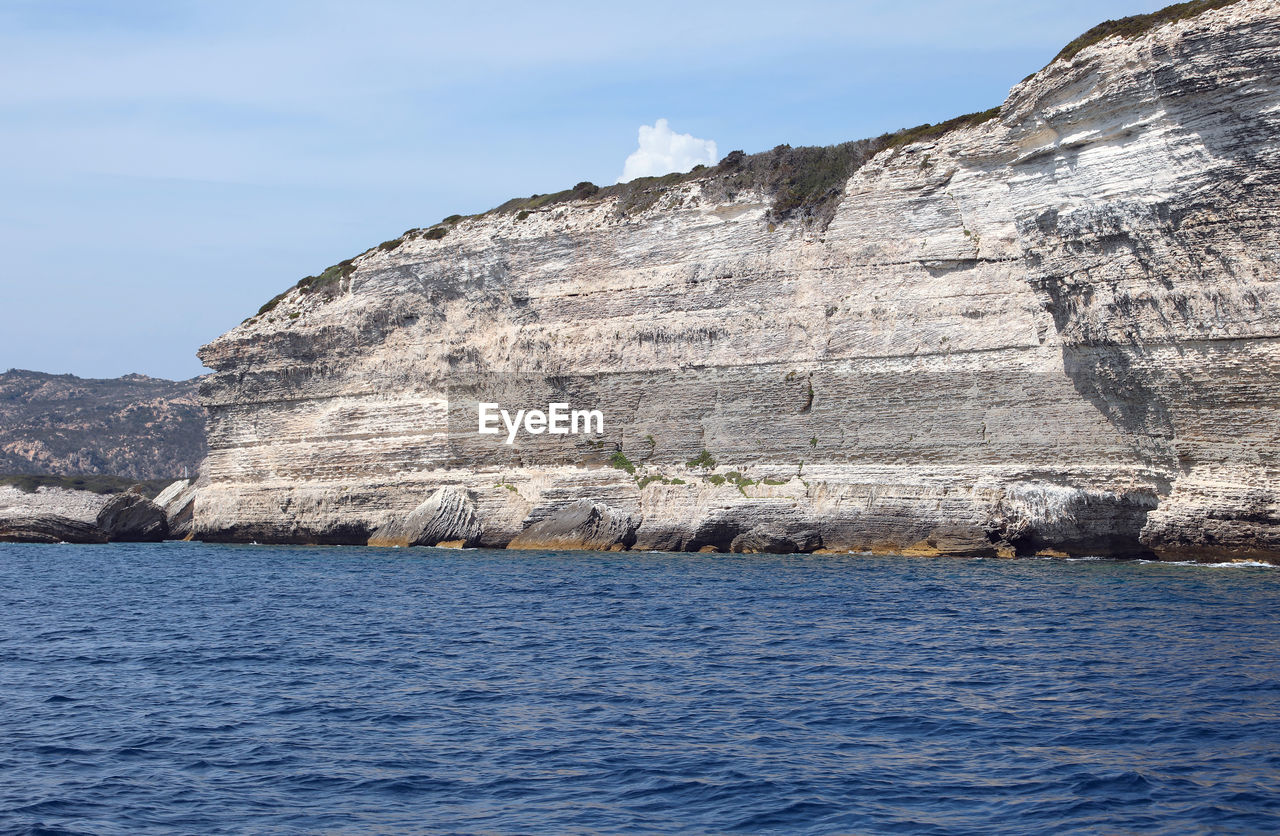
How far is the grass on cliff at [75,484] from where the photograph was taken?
4931 centimetres

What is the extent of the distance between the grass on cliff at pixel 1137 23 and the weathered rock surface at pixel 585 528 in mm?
16198

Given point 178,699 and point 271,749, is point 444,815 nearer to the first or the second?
point 271,749

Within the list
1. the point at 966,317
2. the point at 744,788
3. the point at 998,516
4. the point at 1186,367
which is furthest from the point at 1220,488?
the point at 744,788

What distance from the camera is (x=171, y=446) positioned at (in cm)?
10019

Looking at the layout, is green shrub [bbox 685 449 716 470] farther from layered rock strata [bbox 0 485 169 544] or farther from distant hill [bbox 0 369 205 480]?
distant hill [bbox 0 369 205 480]

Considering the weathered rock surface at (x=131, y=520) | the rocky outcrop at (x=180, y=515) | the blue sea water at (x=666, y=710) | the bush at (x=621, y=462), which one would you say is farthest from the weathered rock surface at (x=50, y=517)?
the blue sea water at (x=666, y=710)

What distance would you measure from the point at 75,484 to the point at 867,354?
157 feet

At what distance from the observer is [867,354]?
28.9m

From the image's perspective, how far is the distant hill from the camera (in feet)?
312

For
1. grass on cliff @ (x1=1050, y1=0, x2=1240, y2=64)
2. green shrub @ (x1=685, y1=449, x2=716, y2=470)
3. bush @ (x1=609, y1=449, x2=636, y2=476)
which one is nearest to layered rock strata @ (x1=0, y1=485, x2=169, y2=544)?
bush @ (x1=609, y1=449, x2=636, y2=476)

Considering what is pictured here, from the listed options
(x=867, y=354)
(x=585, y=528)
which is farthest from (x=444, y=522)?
(x=867, y=354)

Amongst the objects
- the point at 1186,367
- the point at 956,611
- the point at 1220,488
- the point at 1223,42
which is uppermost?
the point at 1223,42

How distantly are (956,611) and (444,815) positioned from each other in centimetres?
1076

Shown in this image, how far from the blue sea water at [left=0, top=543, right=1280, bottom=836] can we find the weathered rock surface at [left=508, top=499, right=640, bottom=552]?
35.0 ft
